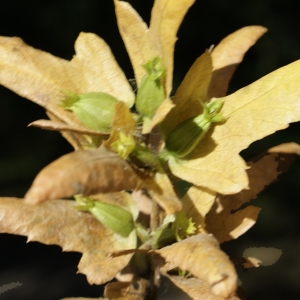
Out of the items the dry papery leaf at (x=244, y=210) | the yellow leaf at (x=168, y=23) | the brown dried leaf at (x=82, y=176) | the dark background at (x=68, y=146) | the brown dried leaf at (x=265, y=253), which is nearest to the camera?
the brown dried leaf at (x=82, y=176)

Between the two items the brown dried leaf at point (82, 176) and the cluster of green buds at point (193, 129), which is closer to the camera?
the brown dried leaf at point (82, 176)

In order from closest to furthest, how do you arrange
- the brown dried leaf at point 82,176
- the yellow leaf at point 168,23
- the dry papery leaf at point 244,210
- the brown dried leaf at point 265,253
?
1. the brown dried leaf at point 82,176
2. the yellow leaf at point 168,23
3. the dry papery leaf at point 244,210
4. the brown dried leaf at point 265,253

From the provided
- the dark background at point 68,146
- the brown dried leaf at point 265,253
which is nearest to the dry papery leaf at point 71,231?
the dark background at point 68,146

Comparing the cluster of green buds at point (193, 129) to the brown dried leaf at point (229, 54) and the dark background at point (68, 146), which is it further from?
the dark background at point (68, 146)

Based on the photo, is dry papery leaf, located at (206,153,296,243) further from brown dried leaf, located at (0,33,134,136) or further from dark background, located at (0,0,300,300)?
dark background, located at (0,0,300,300)

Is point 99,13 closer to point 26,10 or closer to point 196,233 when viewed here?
point 26,10

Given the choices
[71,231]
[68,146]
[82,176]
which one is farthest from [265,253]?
[82,176]

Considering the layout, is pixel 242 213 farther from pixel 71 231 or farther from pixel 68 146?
pixel 68 146
